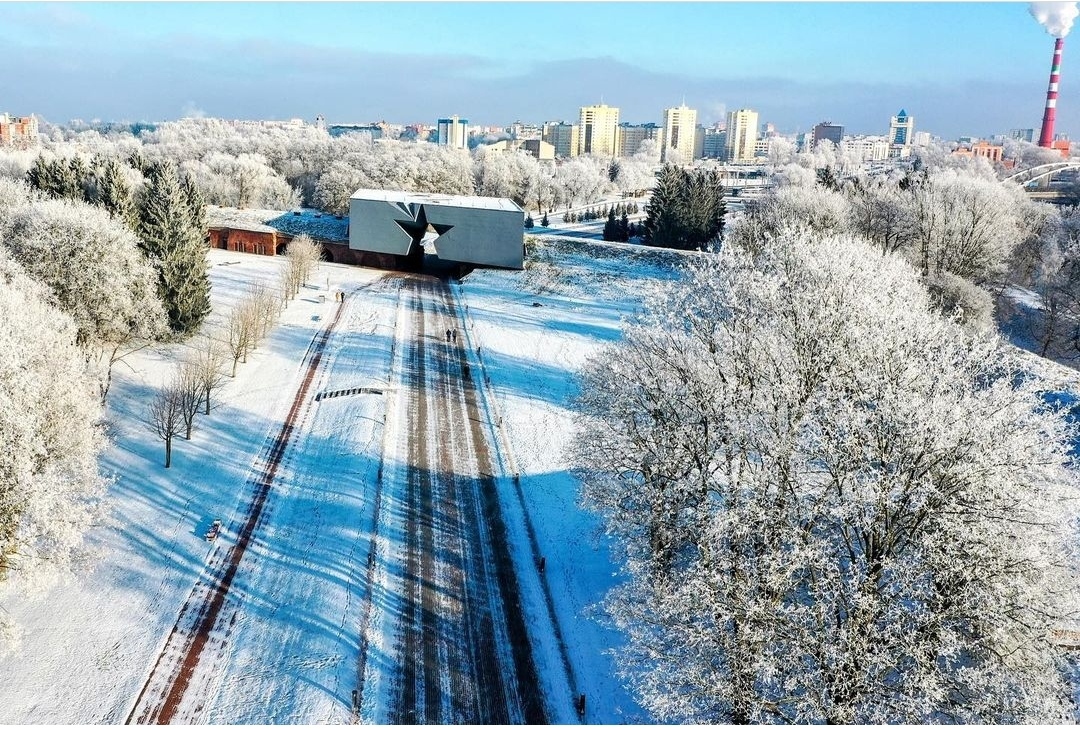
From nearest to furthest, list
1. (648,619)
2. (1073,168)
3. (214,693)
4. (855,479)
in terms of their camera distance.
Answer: (855,479)
(648,619)
(214,693)
(1073,168)

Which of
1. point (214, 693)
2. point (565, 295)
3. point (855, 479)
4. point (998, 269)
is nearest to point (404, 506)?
point (214, 693)

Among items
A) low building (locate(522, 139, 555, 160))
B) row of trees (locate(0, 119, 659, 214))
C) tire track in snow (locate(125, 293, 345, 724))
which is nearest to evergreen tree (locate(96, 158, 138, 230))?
tire track in snow (locate(125, 293, 345, 724))

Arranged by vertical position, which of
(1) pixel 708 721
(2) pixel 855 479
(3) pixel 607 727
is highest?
(2) pixel 855 479

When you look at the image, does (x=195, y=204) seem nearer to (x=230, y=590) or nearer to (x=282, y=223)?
(x=282, y=223)

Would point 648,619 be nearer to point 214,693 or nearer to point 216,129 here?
point 214,693

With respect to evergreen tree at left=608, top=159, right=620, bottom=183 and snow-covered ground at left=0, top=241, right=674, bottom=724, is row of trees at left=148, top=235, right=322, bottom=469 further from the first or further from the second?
evergreen tree at left=608, top=159, right=620, bottom=183
